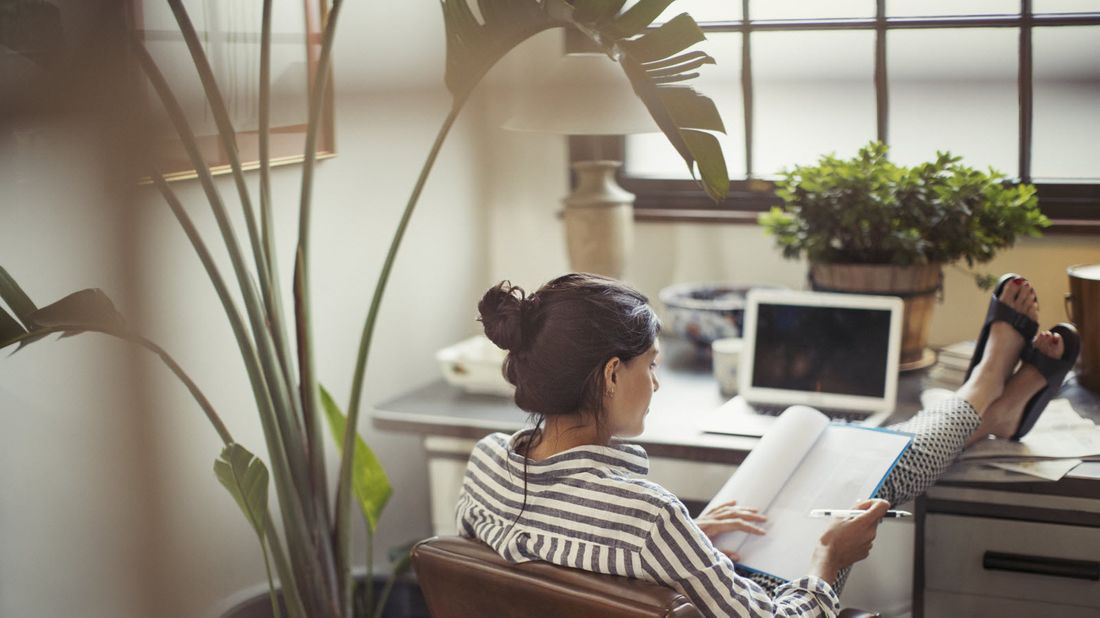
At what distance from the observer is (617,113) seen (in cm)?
198

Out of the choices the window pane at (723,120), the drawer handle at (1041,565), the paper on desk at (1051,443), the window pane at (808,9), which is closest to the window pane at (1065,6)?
the window pane at (808,9)

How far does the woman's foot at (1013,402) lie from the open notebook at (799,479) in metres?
0.25

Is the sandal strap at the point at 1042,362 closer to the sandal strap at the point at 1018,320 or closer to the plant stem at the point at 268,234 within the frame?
the sandal strap at the point at 1018,320

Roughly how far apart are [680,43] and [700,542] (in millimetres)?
724

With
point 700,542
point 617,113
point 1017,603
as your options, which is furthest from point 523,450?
point 1017,603

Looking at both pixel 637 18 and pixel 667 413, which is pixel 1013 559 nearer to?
pixel 667 413

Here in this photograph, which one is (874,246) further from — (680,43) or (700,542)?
(700,542)

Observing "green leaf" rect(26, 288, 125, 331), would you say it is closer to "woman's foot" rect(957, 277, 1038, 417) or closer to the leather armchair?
the leather armchair

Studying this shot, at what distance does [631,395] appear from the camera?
1.44 meters

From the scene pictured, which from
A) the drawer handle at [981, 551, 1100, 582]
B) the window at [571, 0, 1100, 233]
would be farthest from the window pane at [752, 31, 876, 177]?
the drawer handle at [981, 551, 1100, 582]

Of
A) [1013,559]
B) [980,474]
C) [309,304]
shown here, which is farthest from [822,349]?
[309,304]

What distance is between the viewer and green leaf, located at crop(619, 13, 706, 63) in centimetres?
158

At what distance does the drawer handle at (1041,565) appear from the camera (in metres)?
1.70

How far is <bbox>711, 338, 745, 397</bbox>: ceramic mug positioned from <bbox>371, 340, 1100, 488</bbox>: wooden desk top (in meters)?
0.03
